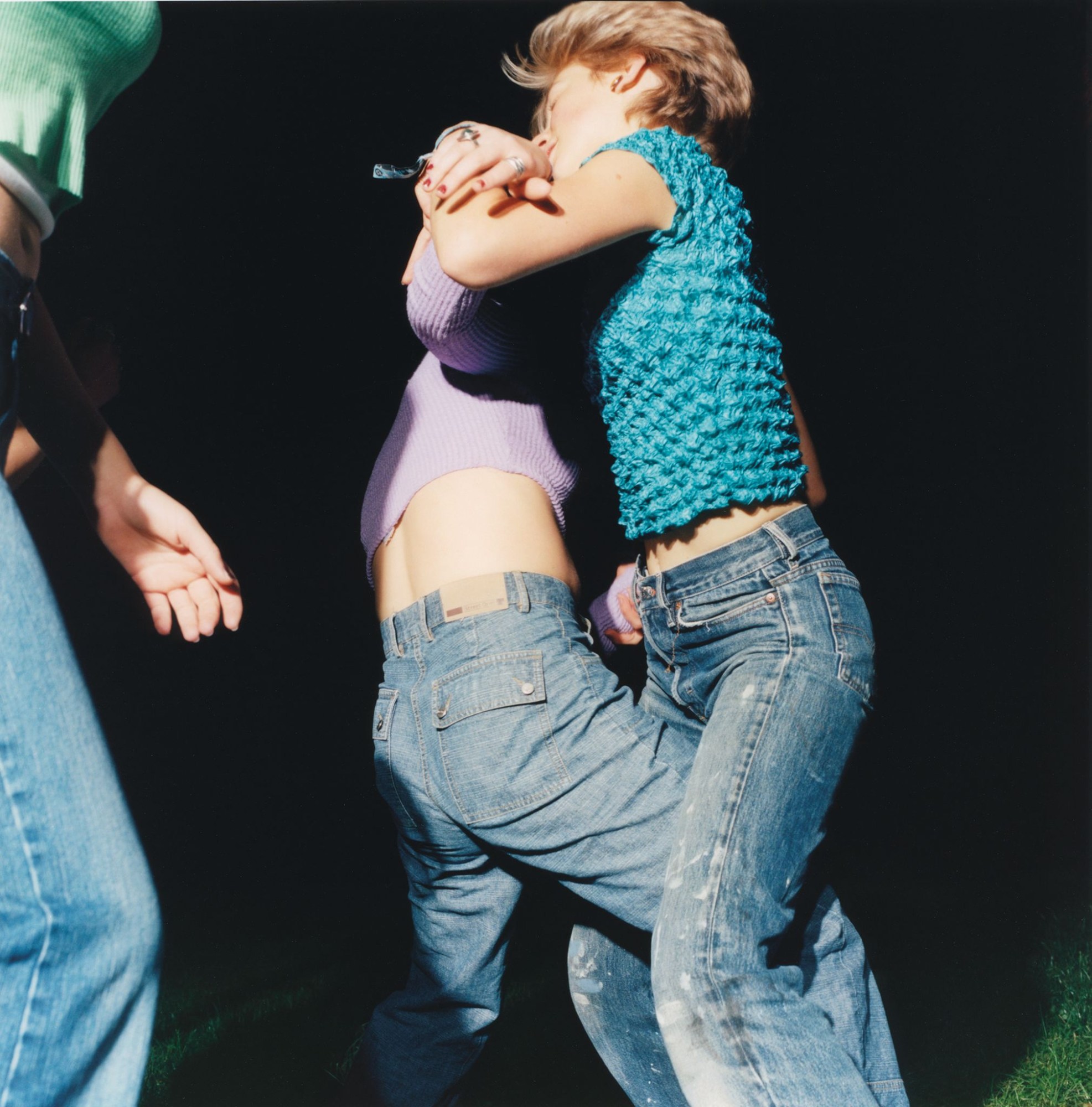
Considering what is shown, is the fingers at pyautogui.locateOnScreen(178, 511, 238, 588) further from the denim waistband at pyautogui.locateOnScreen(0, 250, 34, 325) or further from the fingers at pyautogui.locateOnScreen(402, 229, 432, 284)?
the fingers at pyautogui.locateOnScreen(402, 229, 432, 284)

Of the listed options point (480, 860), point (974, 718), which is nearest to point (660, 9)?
point (480, 860)

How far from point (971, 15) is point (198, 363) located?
2.61 metres

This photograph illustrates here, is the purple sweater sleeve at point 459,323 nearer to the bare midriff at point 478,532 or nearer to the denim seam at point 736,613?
the bare midriff at point 478,532

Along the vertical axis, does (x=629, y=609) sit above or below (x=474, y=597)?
below

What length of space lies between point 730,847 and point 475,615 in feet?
1.55

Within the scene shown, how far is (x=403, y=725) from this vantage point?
154 cm

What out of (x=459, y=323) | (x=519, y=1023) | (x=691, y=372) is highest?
(x=459, y=323)

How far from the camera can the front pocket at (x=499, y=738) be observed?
1393 mm

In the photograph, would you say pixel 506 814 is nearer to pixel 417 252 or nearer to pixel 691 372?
pixel 691 372

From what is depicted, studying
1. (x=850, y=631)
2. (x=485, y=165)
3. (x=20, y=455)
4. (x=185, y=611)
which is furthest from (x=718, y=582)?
(x=20, y=455)

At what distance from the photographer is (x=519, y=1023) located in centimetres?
246

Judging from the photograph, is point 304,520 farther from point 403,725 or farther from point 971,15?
point 971,15

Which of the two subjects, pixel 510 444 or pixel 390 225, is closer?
pixel 510 444

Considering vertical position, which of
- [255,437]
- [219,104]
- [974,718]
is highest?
[219,104]
